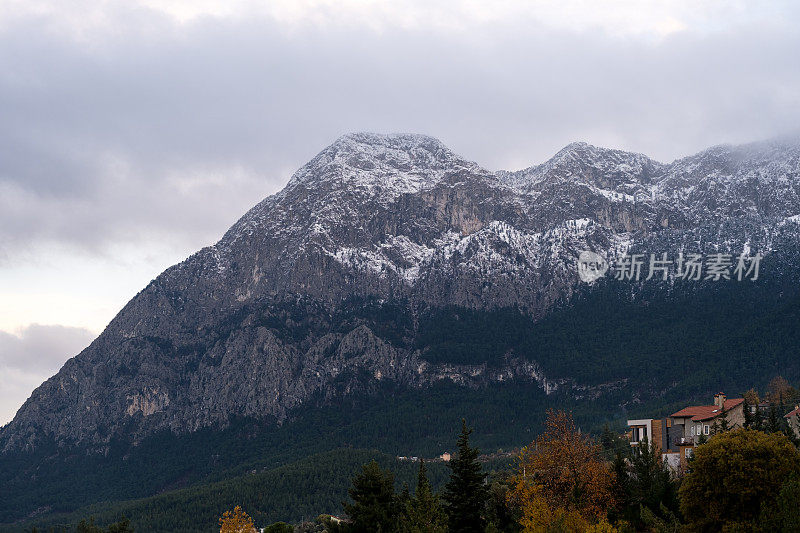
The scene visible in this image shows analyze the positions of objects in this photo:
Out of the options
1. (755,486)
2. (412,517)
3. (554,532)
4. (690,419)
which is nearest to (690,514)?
(755,486)

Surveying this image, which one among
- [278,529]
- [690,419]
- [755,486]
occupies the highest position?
[690,419]

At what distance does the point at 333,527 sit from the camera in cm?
9819

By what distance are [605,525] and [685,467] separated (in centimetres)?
4038

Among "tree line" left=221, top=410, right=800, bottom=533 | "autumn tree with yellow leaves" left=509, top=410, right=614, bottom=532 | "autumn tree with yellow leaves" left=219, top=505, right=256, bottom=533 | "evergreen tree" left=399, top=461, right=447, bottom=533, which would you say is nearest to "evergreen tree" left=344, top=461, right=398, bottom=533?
"tree line" left=221, top=410, right=800, bottom=533

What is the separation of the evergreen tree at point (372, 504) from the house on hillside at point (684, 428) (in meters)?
38.3

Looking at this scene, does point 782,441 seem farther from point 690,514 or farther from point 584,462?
point 584,462

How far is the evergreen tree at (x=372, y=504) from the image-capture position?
9325 cm

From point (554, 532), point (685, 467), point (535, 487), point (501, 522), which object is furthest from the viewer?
point (685, 467)

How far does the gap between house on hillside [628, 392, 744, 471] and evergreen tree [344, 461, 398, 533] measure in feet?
126

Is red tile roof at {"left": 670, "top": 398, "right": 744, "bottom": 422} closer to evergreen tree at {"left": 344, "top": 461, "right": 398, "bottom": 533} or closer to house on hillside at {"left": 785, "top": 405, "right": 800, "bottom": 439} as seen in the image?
house on hillside at {"left": 785, "top": 405, "right": 800, "bottom": 439}

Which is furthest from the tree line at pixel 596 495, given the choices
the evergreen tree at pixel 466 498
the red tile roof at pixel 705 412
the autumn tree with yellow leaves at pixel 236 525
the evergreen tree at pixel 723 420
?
the red tile roof at pixel 705 412

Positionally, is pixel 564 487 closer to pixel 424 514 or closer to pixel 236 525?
pixel 424 514

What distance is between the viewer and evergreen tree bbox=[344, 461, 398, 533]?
93250 mm

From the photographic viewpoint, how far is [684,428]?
123000mm
